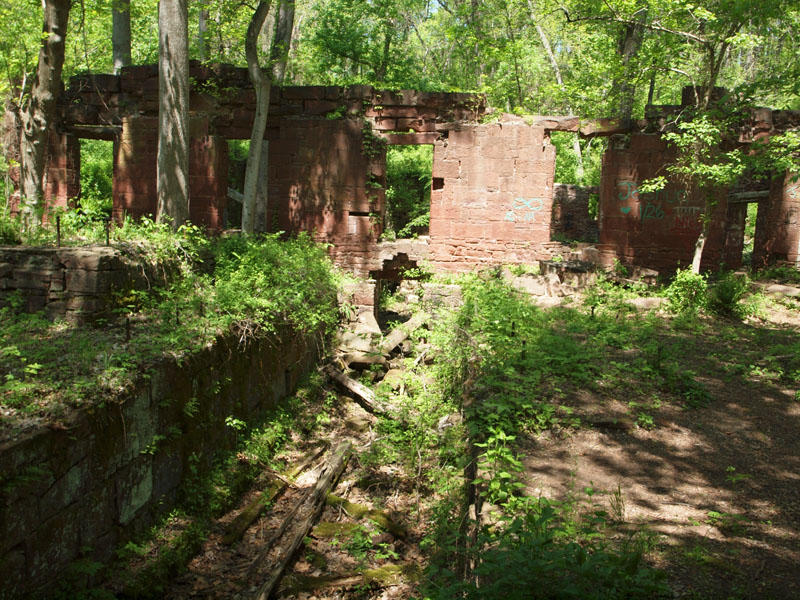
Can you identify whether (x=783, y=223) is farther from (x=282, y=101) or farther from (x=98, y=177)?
(x=98, y=177)

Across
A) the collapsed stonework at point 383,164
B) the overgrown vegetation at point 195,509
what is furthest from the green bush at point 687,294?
the overgrown vegetation at point 195,509

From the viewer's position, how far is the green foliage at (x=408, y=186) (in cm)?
1834

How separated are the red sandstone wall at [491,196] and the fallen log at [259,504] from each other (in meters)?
6.69

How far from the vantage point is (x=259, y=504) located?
585 centimetres

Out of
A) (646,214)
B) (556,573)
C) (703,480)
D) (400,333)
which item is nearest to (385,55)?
(646,214)

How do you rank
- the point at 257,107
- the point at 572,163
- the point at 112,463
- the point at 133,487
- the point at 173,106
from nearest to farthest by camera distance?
the point at 112,463, the point at 133,487, the point at 173,106, the point at 257,107, the point at 572,163

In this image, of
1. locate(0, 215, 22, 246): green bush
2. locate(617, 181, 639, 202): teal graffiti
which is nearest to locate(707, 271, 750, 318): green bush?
locate(617, 181, 639, 202): teal graffiti

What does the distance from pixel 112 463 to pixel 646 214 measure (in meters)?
11.4

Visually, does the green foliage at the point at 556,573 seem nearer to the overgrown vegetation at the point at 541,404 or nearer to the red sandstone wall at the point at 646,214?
the overgrown vegetation at the point at 541,404

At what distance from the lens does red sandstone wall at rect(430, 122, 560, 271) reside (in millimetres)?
12188

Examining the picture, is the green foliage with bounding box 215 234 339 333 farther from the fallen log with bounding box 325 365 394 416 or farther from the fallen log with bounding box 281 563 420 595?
the fallen log with bounding box 281 563 420 595

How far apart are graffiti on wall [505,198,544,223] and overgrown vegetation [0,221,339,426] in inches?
167

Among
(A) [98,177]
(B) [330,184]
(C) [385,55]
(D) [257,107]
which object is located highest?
(C) [385,55]

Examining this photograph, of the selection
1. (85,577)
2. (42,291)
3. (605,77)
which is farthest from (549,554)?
(605,77)
